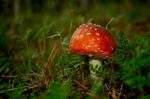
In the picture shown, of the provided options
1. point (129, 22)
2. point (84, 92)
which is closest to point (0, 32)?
point (84, 92)

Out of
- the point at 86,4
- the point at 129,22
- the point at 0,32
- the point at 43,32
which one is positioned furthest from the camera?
the point at 86,4

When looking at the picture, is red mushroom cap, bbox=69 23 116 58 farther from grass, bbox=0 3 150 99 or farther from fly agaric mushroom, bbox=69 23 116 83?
grass, bbox=0 3 150 99

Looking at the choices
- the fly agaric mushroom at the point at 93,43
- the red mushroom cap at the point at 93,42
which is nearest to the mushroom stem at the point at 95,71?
the fly agaric mushroom at the point at 93,43

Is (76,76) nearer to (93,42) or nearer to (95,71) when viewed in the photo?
(95,71)

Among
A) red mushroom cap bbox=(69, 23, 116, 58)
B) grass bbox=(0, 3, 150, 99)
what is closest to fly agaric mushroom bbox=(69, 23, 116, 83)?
red mushroom cap bbox=(69, 23, 116, 58)

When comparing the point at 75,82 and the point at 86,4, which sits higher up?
the point at 86,4

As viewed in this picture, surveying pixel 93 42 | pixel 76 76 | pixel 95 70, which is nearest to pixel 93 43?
pixel 93 42

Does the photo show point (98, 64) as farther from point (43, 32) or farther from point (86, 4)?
point (86, 4)

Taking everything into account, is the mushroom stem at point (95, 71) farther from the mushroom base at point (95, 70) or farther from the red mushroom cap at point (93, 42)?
the red mushroom cap at point (93, 42)
